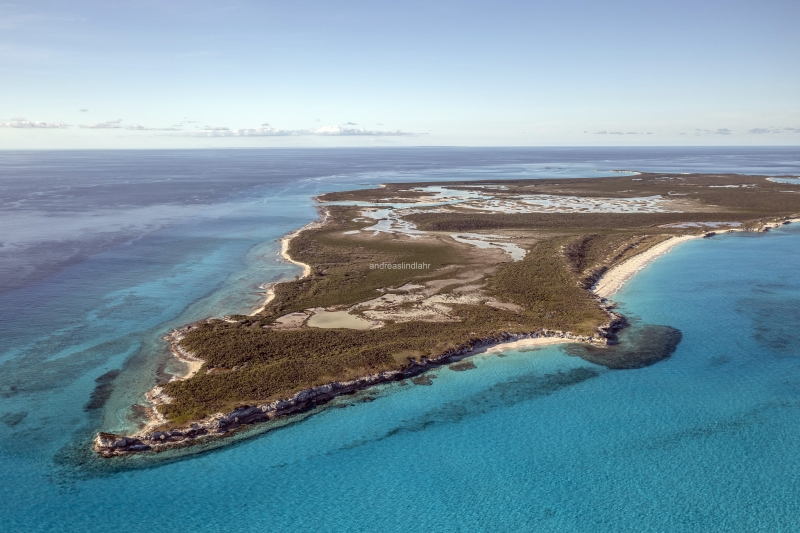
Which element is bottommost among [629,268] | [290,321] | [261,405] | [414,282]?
[261,405]

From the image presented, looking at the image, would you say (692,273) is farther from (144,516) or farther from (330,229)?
(144,516)

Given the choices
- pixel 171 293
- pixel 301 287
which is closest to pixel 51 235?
pixel 171 293

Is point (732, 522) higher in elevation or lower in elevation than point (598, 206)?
lower

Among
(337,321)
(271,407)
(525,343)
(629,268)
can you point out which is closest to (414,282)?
(337,321)

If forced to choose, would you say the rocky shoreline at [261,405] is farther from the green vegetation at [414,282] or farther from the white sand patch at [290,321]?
the white sand patch at [290,321]

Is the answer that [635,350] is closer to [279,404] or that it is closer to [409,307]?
[409,307]

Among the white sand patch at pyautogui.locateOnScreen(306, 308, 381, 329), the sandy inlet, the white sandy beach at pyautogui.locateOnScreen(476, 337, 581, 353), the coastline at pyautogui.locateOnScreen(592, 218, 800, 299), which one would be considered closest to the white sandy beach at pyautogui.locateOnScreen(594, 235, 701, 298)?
the coastline at pyautogui.locateOnScreen(592, 218, 800, 299)
